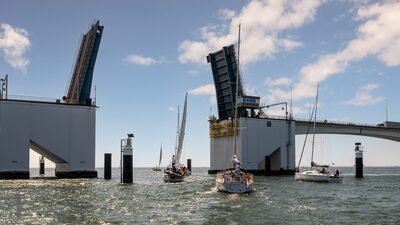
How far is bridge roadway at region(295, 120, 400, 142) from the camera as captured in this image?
88312mm

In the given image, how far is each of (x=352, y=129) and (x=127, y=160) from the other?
5613 cm

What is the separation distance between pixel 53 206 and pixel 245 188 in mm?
14533

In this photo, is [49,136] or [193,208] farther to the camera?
[49,136]

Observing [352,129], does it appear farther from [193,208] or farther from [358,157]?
[193,208]

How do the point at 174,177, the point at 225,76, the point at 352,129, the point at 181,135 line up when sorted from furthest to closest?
the point at 352,129, the point at 225,76, the point at 181,135, the point at 174,177

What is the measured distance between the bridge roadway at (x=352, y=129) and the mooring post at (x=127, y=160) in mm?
41824

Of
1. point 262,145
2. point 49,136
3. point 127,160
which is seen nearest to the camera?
point 127,160

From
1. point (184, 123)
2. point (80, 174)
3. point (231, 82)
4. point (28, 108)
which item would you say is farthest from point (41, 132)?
point (231, 82)

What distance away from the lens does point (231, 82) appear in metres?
73.7

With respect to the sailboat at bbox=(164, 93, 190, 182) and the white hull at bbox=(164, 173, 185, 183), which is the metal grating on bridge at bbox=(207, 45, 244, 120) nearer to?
the sailboat at bbox=(164, 93, 190, 182)

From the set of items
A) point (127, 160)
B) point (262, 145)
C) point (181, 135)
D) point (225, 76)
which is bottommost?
point (127, 160)

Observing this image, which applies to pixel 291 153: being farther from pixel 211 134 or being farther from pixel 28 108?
pixel 28 108

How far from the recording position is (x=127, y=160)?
52469 millimetres

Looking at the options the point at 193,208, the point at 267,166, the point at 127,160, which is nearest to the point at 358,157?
the point at 267,166
